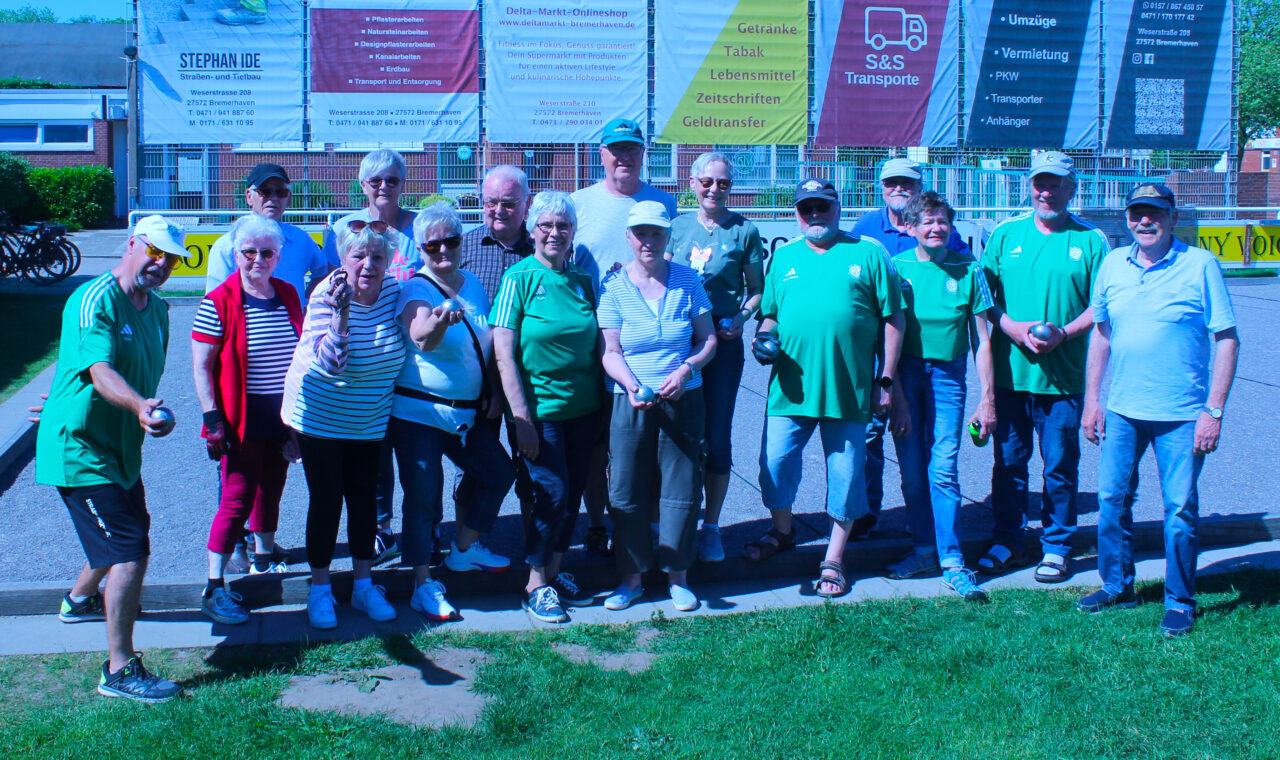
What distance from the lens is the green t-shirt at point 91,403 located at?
12.9 ft

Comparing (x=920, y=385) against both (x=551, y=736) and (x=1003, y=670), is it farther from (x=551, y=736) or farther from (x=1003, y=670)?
(x=551, y=736)

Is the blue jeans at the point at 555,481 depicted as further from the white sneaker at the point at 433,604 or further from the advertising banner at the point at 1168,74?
the advertising banner at the point at 1168,74

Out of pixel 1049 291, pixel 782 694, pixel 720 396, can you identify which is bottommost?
pixel 782 694

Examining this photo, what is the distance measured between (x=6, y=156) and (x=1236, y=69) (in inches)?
1144

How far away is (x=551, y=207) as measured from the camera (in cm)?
464

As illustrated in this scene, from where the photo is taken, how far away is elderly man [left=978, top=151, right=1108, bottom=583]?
5293 millimetres

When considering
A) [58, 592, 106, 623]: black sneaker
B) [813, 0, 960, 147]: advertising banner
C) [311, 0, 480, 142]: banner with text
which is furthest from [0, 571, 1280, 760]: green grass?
[813, 0, 960, 147]: advertising banner

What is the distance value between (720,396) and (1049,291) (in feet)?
5.44

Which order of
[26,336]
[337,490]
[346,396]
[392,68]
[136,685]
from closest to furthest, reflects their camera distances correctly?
[136,685] < [346,396] < [337,490] < [26,336] < [392,68]

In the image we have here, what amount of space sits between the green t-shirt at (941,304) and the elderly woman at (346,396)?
7.87 feet

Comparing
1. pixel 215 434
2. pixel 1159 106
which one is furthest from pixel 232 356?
pixel 1159 106

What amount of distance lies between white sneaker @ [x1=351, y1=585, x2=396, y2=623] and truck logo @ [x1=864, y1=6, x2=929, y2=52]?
478 inches

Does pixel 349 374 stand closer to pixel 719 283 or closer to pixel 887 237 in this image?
pixel 719 283

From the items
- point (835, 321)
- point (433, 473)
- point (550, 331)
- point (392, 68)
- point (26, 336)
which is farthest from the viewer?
point (392, 68)
